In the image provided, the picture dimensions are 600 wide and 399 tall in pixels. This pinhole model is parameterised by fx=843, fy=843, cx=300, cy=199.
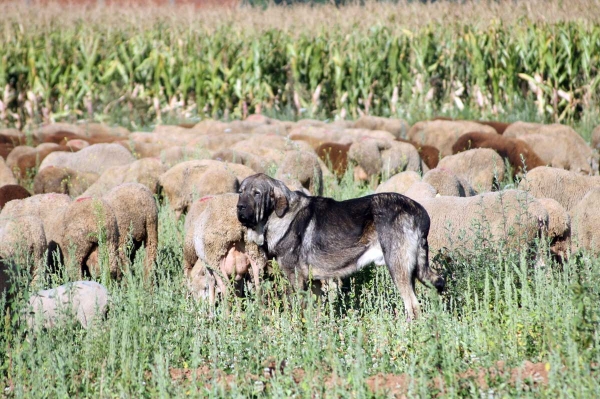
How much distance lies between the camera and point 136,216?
7.99m

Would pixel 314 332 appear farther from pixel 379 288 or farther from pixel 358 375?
pixel 379 288

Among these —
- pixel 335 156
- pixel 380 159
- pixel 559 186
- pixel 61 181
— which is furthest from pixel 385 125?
pixel 559 186

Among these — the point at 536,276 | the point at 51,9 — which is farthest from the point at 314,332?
the point at 51,9

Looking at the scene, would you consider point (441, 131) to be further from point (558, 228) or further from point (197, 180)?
point (558, 228)

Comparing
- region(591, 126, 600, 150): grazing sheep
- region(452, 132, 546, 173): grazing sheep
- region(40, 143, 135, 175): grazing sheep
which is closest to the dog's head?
region(452, 132, 546, 173): grazing sheep

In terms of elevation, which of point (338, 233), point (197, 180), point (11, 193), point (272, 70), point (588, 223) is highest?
point (338, 233)

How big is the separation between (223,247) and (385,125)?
10.1 metres

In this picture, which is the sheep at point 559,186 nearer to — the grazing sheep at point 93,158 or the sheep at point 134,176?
the sheep at point 134,176

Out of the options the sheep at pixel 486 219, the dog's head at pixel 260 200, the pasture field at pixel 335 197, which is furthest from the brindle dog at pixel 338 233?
the sheep at pixel 486 219

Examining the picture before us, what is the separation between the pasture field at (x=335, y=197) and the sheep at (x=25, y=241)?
0.81ft

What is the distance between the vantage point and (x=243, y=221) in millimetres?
6422

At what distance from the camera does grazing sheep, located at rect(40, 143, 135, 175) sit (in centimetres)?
1227

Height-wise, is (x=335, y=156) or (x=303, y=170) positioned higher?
(x=303, y=170)

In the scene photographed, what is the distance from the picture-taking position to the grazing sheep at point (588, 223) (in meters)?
7.70
